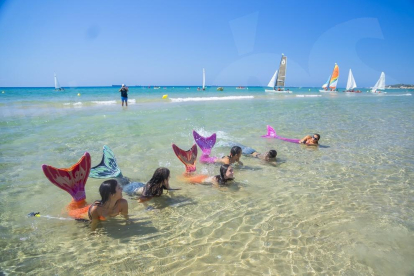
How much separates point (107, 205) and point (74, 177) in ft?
3.32

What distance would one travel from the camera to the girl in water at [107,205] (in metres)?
3.71

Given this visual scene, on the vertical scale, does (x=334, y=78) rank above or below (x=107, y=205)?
above

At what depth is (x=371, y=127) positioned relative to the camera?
1203 centimetres

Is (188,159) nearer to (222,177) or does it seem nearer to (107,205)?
(222,177)

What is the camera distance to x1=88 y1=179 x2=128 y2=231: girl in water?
371 cm

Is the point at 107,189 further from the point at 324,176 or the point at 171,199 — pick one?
the point at 324,176

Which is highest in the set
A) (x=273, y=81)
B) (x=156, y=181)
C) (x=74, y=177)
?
(x=273, y=81)

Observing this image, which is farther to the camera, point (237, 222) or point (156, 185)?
point (156, 185)

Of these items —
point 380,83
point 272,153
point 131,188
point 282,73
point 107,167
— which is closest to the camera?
point 131,188

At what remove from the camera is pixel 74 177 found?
4.27 metres

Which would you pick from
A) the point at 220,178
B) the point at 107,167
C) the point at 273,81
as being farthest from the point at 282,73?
the point at 107,167

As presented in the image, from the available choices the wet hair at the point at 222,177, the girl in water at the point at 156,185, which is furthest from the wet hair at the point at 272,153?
the girl in water at the point at 156,185

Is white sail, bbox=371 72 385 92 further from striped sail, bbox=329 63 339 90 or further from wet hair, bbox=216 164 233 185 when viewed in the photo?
wet hair, bbox=216 164 233 185

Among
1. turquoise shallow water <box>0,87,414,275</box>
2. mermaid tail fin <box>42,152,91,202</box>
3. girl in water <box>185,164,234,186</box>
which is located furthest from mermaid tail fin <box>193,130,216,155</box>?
mermaid tail fin <box>42,152,91,202</box>
